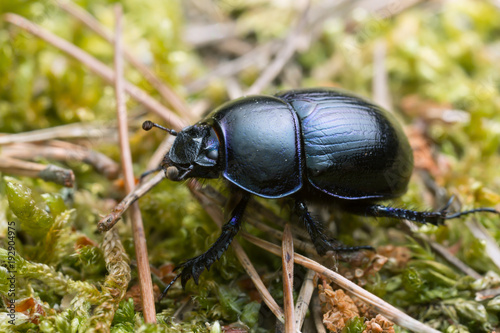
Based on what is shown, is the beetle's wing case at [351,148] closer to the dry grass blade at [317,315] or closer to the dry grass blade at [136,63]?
the dry grass blade at [317,315]

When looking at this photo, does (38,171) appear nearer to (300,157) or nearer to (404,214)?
(300,157)

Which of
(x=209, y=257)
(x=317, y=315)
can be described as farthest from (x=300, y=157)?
(x=317, y=315)

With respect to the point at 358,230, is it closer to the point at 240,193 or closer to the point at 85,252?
the point at 240,193

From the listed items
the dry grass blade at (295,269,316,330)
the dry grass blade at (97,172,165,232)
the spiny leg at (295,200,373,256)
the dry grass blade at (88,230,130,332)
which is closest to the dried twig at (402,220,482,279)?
the spiny leg at (295,200,373,256)

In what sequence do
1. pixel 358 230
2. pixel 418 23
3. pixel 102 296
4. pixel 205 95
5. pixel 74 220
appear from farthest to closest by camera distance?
pixel 418 23 → pixel 205 95 → pixel 358 230 → pixel 74 220 → pixel 102 296

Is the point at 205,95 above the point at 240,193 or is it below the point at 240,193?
above

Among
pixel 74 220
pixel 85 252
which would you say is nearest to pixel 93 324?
pixel 85 252
